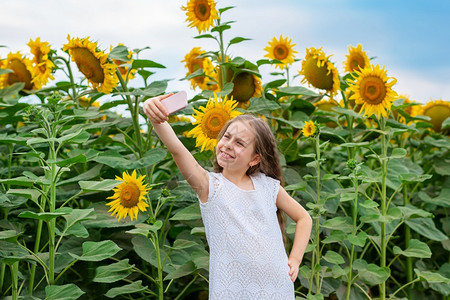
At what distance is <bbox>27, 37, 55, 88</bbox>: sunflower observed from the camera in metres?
2.96

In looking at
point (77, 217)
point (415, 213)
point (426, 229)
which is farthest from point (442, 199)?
point (77, 217)

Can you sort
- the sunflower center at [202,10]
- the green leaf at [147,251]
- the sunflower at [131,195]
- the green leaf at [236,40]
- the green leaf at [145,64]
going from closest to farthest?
the sunflower at [131,195] < the green leaf at [147,251] < the green leaf at [145,64] < the green leaf at [236,40] < the sunflower center at [202,10]

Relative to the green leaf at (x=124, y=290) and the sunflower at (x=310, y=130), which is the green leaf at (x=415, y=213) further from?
the green leaf at (x=124, y=290)

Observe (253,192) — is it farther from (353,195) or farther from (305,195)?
(305,195)

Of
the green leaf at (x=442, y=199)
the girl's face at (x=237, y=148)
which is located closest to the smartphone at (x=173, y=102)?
the girl's face at (x=237, y=148)

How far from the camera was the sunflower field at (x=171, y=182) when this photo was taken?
2164mm

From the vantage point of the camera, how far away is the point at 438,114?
383cm

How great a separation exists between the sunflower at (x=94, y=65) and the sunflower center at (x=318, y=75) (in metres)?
0.96

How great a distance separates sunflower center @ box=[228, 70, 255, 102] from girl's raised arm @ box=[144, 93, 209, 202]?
106 centimetres

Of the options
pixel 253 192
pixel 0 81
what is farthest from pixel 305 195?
pixel 0 81

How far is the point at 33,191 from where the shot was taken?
2135 mm

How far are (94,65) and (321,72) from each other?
1.08 metres

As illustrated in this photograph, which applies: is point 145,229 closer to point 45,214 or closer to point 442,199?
point 45,214

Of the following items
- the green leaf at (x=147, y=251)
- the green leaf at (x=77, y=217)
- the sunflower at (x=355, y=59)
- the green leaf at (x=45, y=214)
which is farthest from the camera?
the sunflower at (x=355, y=59)
